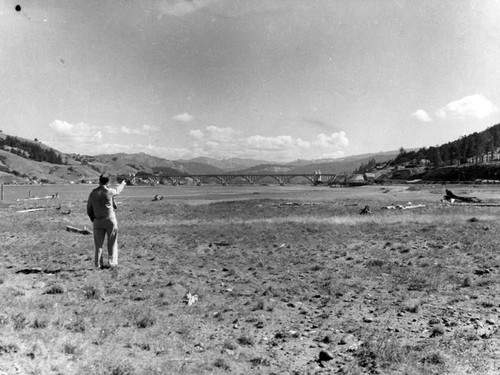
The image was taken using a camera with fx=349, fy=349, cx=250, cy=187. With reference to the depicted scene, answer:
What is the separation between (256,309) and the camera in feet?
28.0

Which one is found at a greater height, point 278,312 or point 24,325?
point 24,325

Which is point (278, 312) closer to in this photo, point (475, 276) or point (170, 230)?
point (475, 276)

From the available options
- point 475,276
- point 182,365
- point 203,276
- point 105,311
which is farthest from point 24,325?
point 475,276

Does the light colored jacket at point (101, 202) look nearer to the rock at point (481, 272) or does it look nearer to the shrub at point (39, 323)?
the shrub at point (39, 323)

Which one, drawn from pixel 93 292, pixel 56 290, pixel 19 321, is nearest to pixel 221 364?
pixel 19 321

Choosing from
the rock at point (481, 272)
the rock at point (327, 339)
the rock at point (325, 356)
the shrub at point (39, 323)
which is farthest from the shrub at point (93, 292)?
the rock at point (481, 272)

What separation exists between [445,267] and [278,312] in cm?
708

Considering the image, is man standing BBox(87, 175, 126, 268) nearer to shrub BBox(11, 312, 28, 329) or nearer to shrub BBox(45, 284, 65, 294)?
shrub BBox(45, 284, 65, 294)

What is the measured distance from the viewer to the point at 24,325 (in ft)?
20.2

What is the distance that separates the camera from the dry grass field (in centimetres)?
560

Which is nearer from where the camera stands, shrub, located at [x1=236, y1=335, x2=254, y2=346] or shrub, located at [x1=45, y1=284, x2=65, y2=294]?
shrub, located at [x1=236, y1=335, x2=254, y2=346]

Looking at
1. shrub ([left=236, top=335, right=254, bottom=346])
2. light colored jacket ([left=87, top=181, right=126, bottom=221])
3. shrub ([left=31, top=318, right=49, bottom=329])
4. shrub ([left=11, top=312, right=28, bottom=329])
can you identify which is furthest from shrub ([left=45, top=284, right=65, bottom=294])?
shrub ([left=236, top=335, right=254, bottom=346])

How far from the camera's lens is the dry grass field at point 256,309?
5.60 meters

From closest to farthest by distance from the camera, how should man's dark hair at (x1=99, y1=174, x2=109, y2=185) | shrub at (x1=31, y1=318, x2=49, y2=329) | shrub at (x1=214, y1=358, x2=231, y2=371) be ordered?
shrub at (x1=214, y1=358, x2=231, y2=371), shrub at (x1=31, y1=318, x2=49, y2=329), man's dark hair at (x1=99, y1=174, x2=109, y2=185)
